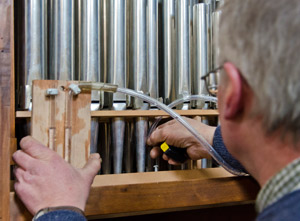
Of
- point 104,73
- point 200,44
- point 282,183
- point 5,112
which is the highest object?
point 200,44

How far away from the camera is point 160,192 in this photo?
2.45 feet

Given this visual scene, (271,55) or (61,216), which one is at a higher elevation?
(271,55)

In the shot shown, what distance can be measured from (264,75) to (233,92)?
6cm

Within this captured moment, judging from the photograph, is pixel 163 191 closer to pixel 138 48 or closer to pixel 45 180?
pixel 45 180

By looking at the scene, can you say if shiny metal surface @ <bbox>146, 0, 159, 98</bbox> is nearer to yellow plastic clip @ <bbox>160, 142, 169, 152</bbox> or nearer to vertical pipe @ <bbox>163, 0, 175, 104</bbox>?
vertical pipe @ <bbox>163, 0, 175, 104</bbox>

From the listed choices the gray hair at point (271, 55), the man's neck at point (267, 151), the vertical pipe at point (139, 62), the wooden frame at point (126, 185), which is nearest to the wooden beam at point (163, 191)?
the wooden frame at point (126, 185)

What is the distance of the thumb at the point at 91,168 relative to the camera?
2.16 ft

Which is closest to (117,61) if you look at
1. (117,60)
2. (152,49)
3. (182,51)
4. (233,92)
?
(117,60)

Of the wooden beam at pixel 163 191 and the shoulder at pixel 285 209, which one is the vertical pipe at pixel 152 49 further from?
the shoulder at pixel 285 209

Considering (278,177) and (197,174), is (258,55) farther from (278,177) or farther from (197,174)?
(197,174)

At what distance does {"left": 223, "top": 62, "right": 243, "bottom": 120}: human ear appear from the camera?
47cm

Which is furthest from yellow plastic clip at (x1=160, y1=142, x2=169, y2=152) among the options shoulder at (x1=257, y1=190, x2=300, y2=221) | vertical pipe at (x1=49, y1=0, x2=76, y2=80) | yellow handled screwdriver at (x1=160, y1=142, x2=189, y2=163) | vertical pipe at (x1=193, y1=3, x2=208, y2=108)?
shoulder at (x1=257, y1=190, x2=300, y2=221)

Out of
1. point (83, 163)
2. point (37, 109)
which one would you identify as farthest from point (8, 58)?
point (83, 163)

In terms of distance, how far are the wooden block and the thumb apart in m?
0.03
